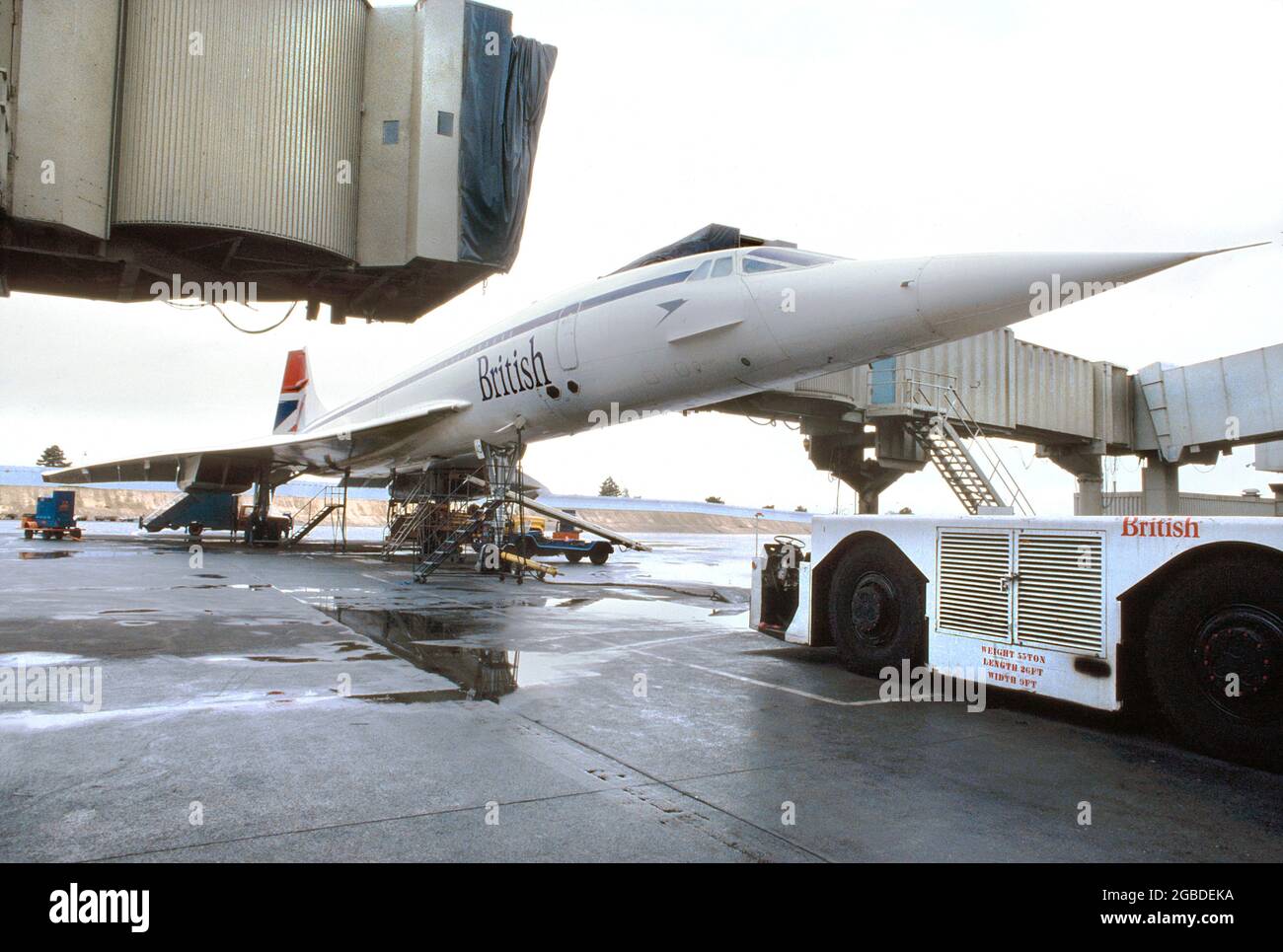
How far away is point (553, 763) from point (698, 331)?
25.0ft

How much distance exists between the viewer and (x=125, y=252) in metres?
10.5

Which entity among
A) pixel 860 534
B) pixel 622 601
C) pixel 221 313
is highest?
pixel 221 313

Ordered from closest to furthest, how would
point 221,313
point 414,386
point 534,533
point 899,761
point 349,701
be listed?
1. point 899,761
2. point 349,701
3. point 221,313
4. point 414,386
5. point 534,533

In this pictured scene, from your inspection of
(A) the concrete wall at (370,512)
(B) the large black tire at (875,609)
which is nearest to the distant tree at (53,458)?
(A) the concrete wall at (370,512)

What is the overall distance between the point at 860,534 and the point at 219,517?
3225 centimetres

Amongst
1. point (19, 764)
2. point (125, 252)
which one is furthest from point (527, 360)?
point (19, 764)

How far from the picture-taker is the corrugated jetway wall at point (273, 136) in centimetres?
952

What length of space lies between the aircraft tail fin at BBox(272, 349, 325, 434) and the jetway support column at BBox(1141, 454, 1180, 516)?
3022 cm

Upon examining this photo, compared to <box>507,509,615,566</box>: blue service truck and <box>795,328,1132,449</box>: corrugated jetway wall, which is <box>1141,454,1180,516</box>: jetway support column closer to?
<box>795,328,1132,449</box>: corrugated jetway wall

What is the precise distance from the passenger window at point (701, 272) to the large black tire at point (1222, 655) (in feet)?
24.2

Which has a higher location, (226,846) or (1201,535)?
(1201,535)

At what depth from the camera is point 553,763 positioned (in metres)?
4.18

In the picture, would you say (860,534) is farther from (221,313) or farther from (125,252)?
(125,252)
